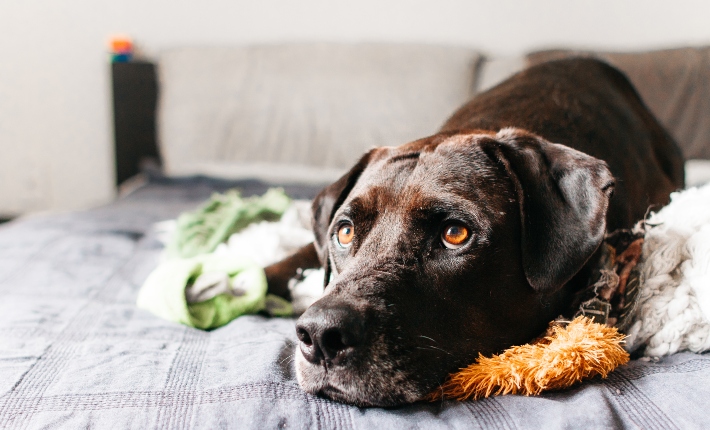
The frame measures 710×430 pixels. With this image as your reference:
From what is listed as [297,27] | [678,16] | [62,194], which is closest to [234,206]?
[297,27]

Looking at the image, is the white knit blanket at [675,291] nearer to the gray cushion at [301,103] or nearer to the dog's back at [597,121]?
the dog's back at [597,121]

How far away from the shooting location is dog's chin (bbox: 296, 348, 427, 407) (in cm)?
117

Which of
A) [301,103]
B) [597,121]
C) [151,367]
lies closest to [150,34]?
[301,103]

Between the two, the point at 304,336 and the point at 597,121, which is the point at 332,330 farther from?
the point at 597,121

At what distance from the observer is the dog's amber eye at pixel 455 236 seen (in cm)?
136

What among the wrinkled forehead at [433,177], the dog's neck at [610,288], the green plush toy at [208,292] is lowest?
the green plush toy at [208,292]

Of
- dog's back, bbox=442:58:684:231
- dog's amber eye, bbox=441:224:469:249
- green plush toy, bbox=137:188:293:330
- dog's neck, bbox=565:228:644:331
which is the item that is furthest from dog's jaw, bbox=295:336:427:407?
dog's back, bbox=442:58:684:231

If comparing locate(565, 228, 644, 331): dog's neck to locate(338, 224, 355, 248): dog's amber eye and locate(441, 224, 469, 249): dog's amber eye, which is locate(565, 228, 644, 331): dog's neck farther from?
locate(338, 224, 355, 248): dog's amber eye

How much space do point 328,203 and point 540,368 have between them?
2.76ft

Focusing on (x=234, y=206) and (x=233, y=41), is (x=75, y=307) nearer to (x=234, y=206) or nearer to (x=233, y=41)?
(x=234, y=206)

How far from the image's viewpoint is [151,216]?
3184 millimetres

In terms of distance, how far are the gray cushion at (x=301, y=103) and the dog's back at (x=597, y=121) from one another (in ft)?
5.48

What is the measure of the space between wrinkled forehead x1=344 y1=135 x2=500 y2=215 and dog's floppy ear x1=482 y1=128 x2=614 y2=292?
3.4 inches

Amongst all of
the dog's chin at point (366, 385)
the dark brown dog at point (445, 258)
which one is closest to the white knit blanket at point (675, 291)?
the dark brown dog at point (445, 258)
